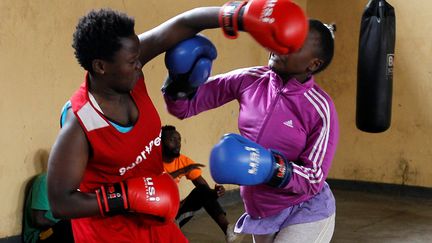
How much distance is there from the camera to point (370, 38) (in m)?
4.91

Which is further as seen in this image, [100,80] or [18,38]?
[18,38]

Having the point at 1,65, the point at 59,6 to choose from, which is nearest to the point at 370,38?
the point at 59,6

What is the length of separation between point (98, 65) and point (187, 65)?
1.10 ft

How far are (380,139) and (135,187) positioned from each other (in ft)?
16.0

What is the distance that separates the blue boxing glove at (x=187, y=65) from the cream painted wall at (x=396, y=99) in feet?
14.0

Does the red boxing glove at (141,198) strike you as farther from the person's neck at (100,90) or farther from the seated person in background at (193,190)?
the seated person in background at (193,190)

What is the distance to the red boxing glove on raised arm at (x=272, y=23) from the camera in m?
1.78

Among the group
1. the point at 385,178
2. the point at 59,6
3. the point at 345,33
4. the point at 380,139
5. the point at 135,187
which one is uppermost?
the point at 59,6

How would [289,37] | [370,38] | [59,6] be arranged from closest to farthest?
[289,37] → [59,6] → [370,38]

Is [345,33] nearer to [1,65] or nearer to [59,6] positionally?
[59,6]

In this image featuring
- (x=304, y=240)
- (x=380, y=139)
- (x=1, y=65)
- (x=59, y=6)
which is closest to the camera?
(x=304, y=240)

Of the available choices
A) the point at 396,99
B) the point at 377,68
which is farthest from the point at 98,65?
the point at 396,99

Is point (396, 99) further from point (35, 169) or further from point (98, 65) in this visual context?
point (98, 65)

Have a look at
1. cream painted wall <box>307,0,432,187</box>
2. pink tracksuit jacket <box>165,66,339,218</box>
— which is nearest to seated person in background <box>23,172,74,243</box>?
pink tracksuit jacket <box>165,66,339,218</box>
